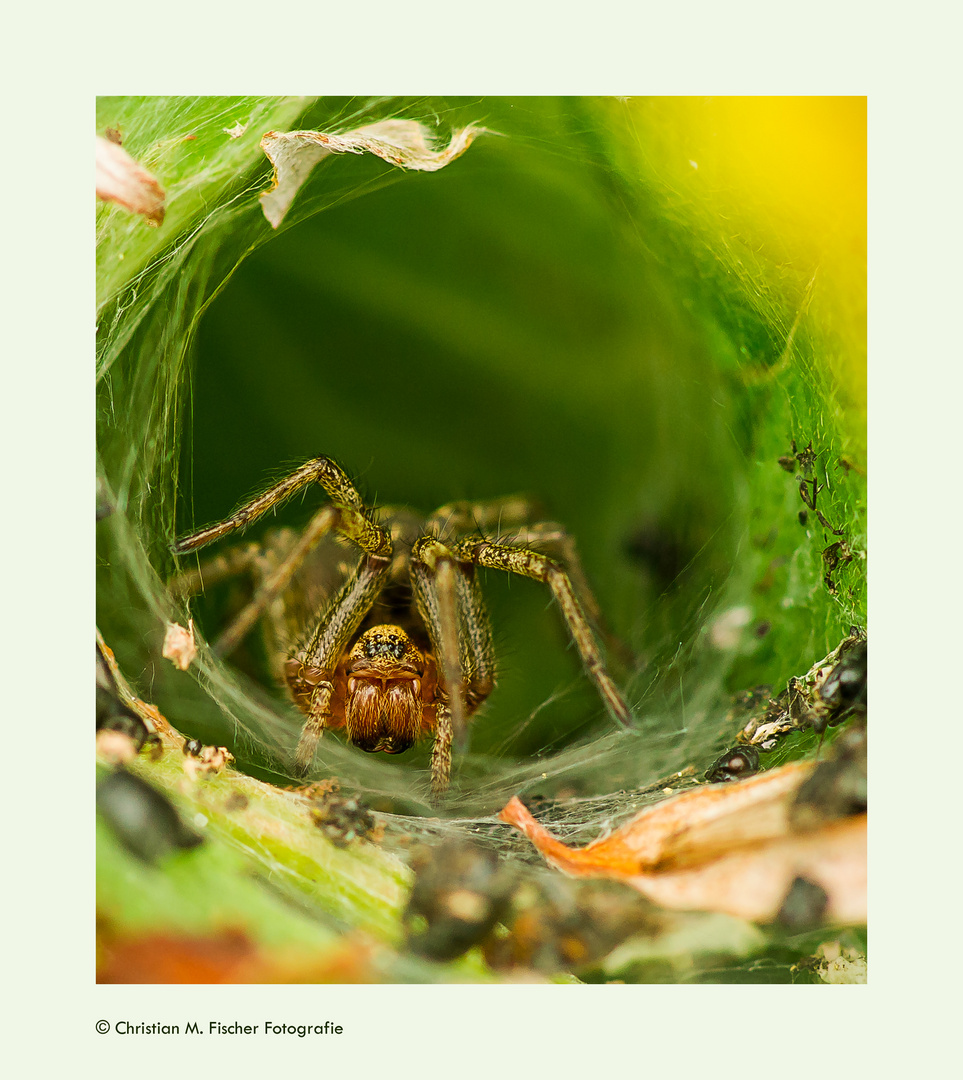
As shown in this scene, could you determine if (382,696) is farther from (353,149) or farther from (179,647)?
(353,149)

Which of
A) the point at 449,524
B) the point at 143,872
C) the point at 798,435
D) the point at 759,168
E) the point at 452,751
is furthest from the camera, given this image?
the point at 449,524

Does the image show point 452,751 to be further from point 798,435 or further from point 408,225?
point 408,225

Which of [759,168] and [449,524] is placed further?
[449,524]

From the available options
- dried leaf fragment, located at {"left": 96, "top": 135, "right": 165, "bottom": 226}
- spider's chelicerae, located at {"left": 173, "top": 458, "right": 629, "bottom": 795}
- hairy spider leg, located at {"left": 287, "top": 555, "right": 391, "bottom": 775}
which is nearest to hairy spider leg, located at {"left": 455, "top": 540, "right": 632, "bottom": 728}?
spider's chelicerae, located at {"left": 173, "top": 458, "right": 629, "bottom": 795}

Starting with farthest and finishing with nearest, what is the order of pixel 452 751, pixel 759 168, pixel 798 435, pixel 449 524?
pixel 449 524, pixel 452 751, pixel 798 435, pixel 759 168

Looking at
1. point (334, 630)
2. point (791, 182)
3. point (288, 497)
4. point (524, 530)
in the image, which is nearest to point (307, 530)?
point (288, 497)

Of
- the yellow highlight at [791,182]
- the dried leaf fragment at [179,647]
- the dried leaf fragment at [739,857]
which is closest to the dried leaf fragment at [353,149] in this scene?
the yellow highlight at [791,182]
